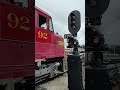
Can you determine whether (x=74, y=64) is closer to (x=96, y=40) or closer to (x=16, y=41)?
(x=16, y=41)

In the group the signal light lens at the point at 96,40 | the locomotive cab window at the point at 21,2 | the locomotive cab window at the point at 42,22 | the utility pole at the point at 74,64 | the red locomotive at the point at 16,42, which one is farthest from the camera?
the locomotive cab window at the point at 42,22

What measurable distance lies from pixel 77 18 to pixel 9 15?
1.75m

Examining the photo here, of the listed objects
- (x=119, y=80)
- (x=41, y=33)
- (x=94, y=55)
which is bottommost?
(x=119, y=80)

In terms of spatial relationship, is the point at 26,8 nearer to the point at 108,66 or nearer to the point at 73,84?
the point at 73,84

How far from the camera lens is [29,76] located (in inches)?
241

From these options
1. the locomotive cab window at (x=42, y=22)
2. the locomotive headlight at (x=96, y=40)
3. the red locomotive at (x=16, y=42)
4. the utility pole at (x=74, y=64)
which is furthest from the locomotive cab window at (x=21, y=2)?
the locomotive cab window at (x=42, y=22)

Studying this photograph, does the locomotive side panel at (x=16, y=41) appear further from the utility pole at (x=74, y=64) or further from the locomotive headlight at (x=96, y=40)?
the locomotive headlight at (x=96, y=40)

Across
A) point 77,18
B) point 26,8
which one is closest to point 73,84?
point 77,18

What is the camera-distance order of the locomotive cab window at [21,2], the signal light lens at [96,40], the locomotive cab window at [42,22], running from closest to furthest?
the signal light lens at [96,40] < the locomotive cab window at [21,2] < the locomotive cab window at [42,22]

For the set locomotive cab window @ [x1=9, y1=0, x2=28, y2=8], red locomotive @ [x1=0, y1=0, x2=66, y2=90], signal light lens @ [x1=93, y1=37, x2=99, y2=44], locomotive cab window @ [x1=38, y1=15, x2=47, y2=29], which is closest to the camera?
signal light lens @ [x1=93, y1=37, x2=99, y2=44]

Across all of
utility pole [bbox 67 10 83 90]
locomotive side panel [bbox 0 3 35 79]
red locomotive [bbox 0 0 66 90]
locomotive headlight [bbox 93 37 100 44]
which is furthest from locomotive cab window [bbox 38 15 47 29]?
locomotive headlight [bbox 93 37 100 44]

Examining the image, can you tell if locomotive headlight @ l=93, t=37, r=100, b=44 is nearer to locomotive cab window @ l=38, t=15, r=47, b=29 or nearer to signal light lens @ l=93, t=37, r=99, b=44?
signal light lens @ l=93, t=37, r=99, b=44

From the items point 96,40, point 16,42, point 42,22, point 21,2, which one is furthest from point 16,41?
point 42,22

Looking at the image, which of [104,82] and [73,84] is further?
[73,84]
